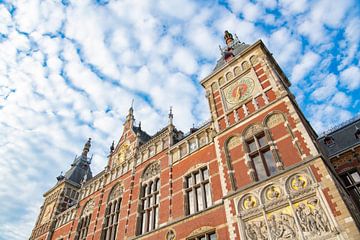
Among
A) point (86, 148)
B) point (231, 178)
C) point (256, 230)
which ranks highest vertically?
point (86, 148)

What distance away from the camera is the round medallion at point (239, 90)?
1481 centimetres

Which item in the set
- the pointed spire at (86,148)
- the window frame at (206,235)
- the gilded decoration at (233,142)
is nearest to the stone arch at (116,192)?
the window frame at (206,235)

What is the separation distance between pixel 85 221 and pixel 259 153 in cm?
1710

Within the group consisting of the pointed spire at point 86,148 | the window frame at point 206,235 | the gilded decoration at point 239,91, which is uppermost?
the pointed spire at point 86,148

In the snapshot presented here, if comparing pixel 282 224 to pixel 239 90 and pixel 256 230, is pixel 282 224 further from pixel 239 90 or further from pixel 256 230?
pixel 239 90

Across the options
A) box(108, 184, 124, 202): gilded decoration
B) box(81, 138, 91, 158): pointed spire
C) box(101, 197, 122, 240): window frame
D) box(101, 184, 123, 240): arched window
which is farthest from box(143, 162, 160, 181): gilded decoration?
box(81, 138, 91, 158): pointed spire

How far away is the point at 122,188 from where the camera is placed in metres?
20.1

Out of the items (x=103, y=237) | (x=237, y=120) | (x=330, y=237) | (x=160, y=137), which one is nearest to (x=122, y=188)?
(x=103, y=237)

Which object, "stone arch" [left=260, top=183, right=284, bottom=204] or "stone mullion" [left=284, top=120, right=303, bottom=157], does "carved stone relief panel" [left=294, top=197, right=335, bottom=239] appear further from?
"stone mullion" [left=284, top=120, right=303, bottom=157]

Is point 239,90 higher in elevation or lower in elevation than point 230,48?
lower

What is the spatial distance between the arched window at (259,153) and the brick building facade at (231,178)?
50 millimetres

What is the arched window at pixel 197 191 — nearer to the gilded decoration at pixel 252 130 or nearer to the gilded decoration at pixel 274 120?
the gilded decoration at pixel 252 130

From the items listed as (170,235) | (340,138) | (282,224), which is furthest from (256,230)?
(340,138)

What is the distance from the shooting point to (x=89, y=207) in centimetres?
2241
